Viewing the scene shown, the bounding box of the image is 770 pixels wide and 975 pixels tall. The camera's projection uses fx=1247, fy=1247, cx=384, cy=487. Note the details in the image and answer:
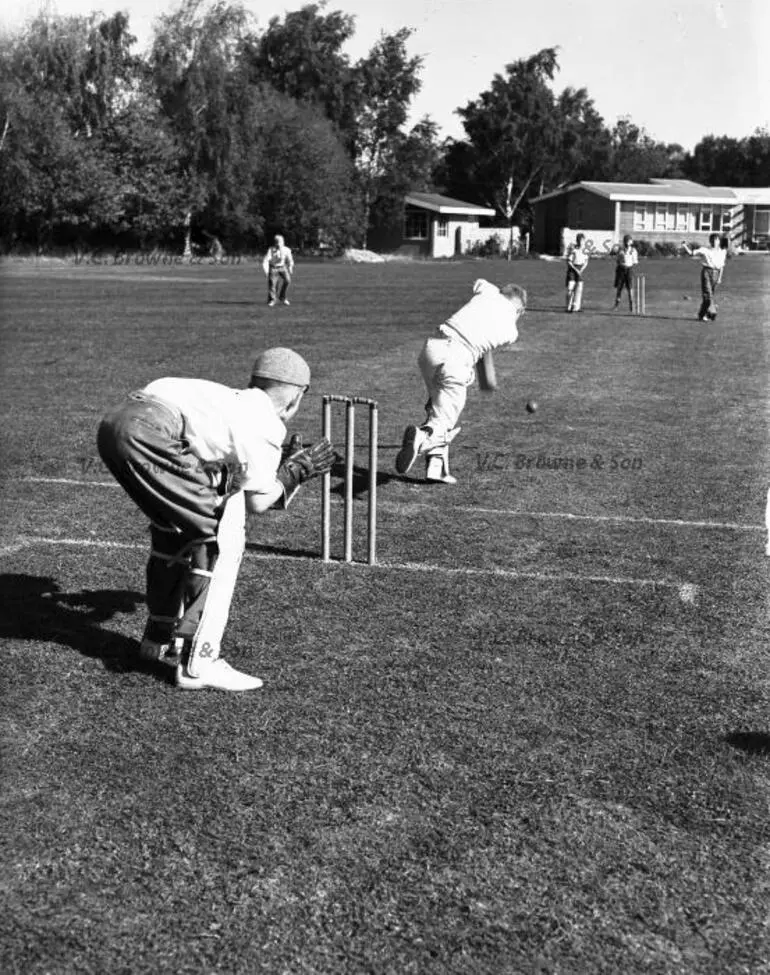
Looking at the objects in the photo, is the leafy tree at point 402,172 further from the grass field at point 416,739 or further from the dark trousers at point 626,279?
the grass field at point 416,739

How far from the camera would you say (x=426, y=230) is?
308 ft

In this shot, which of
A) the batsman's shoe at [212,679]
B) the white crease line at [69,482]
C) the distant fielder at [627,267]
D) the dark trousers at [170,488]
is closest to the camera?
the dark trousers at [170,488]

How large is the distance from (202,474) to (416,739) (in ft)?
5.40

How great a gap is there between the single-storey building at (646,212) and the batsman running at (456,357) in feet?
283

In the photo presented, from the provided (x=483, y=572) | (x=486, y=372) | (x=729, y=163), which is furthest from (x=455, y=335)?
(x=729, y=163)

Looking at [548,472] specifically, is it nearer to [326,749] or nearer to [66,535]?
[66,535]

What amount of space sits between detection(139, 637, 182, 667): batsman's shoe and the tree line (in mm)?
51000

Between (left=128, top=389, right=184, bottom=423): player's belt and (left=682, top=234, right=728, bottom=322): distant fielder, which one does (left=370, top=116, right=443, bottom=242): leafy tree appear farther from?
(left=128, top=389, right=184, bottom=423): player's belt

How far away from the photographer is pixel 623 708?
6.17 metres

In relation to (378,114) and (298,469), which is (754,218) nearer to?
(378,114)

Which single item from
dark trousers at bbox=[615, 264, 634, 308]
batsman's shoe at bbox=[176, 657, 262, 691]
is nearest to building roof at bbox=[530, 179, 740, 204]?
dark trousers at bbox=[615, 264, 634, 308]

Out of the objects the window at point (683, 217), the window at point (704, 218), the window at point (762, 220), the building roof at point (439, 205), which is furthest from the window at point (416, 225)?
the window at point (762, 220)

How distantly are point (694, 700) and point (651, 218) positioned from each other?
98161 millimetres

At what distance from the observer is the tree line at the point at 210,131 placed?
66.9m
